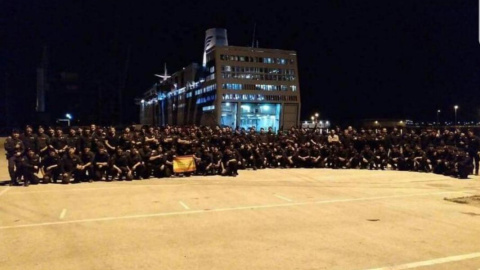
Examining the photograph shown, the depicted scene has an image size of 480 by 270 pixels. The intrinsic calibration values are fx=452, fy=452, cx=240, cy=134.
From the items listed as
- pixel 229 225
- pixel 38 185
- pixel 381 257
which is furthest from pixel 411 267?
pixel 38 185

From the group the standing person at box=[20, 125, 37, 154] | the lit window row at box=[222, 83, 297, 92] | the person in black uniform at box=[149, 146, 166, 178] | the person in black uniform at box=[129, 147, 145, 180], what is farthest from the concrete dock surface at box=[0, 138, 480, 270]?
the lit window row at box=[222, 83, 297, 92]

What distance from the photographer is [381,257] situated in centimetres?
645

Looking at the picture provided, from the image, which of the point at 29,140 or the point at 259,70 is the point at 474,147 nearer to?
the point at 29,140

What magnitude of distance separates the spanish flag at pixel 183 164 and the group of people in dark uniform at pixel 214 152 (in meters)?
0.19

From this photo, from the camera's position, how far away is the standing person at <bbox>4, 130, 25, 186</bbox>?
13.9 m

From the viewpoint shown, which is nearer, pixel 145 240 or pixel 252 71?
pixel 145 240

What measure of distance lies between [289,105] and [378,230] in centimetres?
11731

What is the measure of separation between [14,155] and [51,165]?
1146mm

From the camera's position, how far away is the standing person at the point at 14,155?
13.9 metres

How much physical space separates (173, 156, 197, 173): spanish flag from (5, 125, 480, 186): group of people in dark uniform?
7.4 inches

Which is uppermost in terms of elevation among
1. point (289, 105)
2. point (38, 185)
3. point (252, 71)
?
point (252, 71)

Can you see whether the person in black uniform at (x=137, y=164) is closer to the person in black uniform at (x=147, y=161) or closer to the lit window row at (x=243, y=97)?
the person in black uniform at (x=147, y=161)

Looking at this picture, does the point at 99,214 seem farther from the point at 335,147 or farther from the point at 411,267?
the point at 335,147

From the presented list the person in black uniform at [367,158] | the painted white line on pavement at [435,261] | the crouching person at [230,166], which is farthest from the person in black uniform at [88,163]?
the person in black uniform at [367,158]
